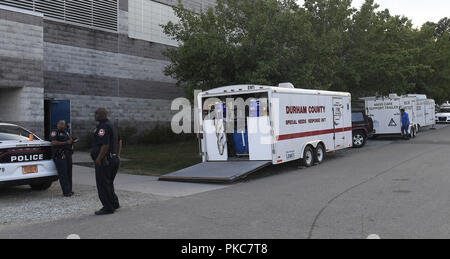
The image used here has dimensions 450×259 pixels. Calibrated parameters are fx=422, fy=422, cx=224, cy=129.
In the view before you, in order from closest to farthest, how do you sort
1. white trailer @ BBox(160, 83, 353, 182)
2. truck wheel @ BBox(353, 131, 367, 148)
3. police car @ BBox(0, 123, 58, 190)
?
police car @ BBox(0, 123, 58, 190), white trailer @ BBox(160, 83, 353, 182), truck wheel @ BBox(353, 131, 367, 148)

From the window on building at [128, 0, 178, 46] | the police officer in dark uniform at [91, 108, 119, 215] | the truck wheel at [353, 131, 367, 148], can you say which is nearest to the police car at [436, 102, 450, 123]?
the truck wheel at [353, 131, 367, 148]

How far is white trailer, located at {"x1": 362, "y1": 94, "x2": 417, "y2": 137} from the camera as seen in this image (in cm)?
2297

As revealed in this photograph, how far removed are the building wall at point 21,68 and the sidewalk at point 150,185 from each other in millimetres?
4866

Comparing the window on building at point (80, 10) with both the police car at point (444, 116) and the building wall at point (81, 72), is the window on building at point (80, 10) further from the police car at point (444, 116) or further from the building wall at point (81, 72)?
the police car at point (444, 116)

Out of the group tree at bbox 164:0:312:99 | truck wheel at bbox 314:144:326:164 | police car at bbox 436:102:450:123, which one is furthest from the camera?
police car at bbox 436:102:450:123

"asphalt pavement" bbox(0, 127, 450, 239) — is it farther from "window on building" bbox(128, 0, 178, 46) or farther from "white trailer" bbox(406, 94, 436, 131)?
"white trailer" bbox(406, 94, 436, 131)

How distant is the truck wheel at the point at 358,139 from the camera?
20.5m

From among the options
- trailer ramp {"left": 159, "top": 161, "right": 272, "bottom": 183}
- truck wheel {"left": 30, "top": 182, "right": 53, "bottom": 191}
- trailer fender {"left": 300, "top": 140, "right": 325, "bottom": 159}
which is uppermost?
trailer fender {"left": 300, "top": 140, "right": 325, "bottom": 159}

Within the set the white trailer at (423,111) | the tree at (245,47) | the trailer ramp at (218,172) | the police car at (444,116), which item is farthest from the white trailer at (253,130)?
the police car at (444,116)

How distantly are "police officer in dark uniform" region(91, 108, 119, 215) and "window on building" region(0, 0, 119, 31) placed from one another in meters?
13.5

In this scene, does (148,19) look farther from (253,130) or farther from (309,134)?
(253,130)

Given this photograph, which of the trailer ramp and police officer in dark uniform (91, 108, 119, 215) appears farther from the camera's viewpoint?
the trailer ramp

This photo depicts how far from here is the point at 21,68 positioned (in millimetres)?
16141

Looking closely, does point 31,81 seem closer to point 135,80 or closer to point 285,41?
point 135,80
